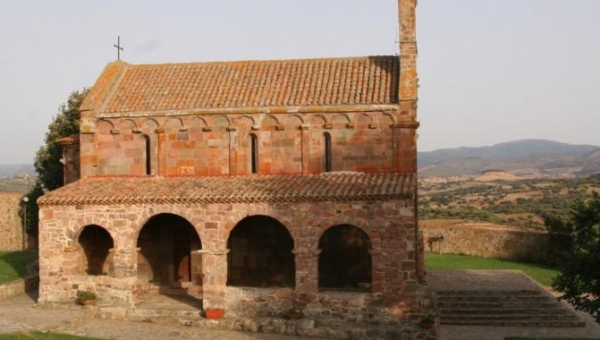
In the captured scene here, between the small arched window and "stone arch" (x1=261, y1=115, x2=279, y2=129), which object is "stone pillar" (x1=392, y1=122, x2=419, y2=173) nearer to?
the small arched window

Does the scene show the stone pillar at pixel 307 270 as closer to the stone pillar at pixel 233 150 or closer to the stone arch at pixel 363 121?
the stone pillar at pixel 233 150

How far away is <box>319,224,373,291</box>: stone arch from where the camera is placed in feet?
80.3

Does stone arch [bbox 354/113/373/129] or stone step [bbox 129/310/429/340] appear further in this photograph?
stone arch [bbox 354/113/373/129]

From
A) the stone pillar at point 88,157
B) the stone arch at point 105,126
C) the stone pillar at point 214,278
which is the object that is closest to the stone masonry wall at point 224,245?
the stone pillar at point 214,278

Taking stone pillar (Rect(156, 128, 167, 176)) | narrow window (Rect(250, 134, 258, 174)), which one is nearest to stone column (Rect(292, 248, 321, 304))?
narrow window (Rect(250, 134, 258, 174))

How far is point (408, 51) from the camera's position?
965 inches

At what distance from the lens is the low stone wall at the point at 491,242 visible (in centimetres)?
3925

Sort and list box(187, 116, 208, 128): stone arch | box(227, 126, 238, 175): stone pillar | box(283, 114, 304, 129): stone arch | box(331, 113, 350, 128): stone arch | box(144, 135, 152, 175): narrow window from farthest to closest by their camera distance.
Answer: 1. box(144, 135, 152, 175): narrow window
2. box(187, 116, 208, 128): stone arch
3. box(227, 126, 238, 175): stone pillar
4. box(283, 114, 304, 129): stone arch
5. box(331, 113, 350, 128): stone arch

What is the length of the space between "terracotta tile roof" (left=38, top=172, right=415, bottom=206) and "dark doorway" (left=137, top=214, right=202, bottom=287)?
6.44ft

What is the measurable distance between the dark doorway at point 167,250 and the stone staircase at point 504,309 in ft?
31.2

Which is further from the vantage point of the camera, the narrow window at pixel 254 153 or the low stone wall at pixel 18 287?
the low stone wall at pixel 18 287

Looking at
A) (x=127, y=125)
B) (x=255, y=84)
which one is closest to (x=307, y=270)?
(x=255, y=84)

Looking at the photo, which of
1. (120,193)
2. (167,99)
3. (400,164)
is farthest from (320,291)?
(167,99)

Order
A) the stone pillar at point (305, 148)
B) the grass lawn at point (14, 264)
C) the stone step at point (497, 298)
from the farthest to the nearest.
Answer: the grass lawn at point (14, 264)
the stone step at point (497, 298)
the stone pillar at point (305, 148)
